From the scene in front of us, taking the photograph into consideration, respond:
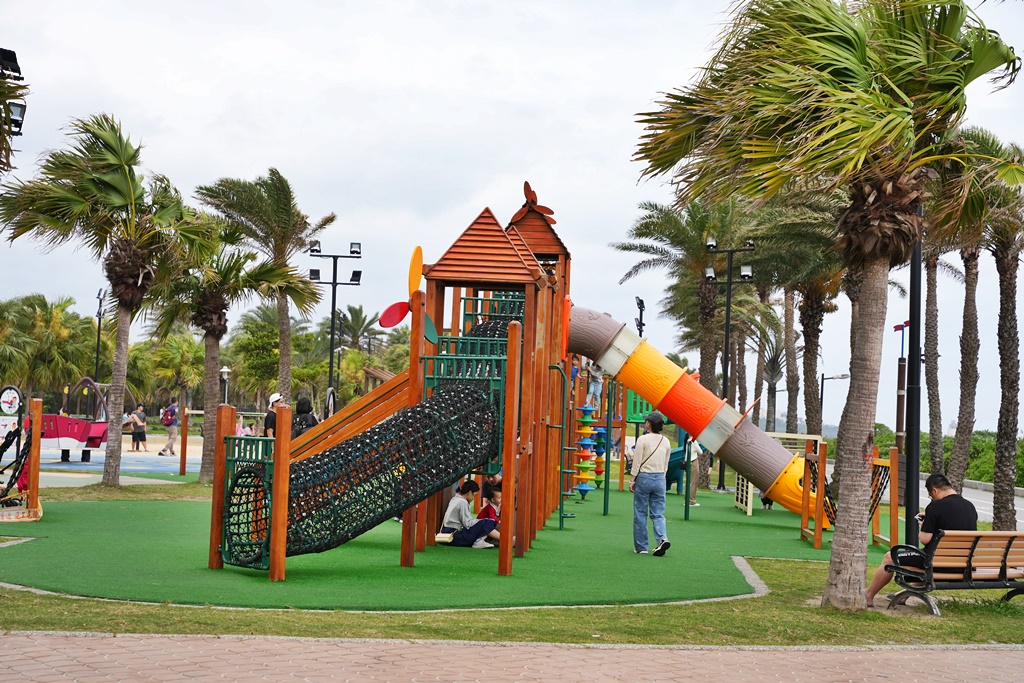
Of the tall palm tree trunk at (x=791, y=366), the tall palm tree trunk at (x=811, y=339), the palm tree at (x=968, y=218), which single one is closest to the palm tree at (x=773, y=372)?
the tall palm tree trunk at (x=791, y=366)

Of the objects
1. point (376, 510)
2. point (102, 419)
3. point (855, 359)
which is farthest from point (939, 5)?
point (102, 419)

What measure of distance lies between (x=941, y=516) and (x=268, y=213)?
2178 cm

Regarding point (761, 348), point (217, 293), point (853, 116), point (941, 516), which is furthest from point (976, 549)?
point (761, 348)

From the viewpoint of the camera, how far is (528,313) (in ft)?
40.0

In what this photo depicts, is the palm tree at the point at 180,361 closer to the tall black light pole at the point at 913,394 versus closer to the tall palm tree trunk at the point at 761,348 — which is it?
the tall palm tree trunk at the point at 761,348

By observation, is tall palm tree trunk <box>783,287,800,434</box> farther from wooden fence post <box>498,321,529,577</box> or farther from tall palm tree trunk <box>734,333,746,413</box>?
wooden fence post <box>498,321,529,577</box>

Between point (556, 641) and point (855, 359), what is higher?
point (855, 359)

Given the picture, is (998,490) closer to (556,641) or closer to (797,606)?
(797,606)

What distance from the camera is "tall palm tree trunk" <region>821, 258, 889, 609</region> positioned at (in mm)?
9359

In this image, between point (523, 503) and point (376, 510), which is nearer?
point (376, 510)

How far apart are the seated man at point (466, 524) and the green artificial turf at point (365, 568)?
259 mm

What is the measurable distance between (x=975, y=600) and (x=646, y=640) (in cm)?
445

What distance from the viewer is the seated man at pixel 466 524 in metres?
Result: 13.2

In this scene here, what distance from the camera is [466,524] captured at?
13.3 metres
